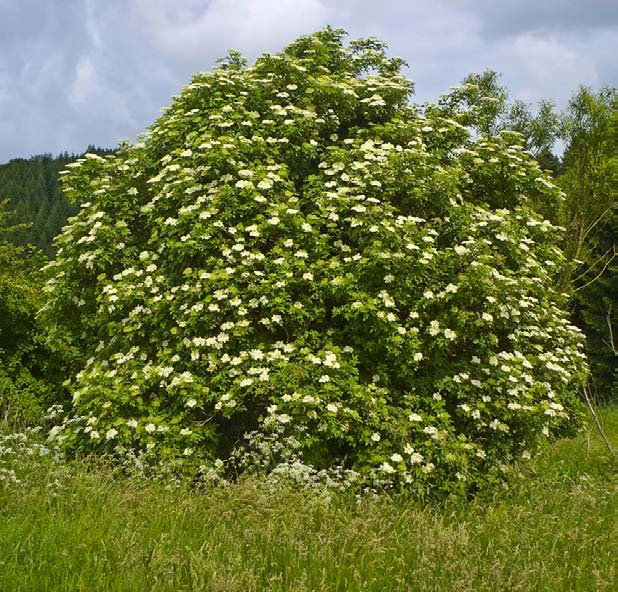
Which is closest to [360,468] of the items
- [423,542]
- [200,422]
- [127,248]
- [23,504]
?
[200,422]

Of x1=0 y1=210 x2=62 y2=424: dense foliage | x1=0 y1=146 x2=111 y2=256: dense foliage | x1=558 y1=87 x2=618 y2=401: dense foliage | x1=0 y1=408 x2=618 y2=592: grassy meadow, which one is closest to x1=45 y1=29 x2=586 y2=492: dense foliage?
x1=0 y1=408 x2=618 y2=592: grassy meadow

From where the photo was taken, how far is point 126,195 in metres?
8.80

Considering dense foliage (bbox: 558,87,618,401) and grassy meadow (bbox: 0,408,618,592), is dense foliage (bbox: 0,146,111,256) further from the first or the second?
grassy meadow (bbox: 0,408,618,592)

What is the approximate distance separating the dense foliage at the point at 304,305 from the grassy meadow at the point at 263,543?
1.42 meters

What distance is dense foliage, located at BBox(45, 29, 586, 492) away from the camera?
6.72 m

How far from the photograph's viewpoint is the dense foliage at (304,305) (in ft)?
22.1

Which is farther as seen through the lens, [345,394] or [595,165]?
[595,165]

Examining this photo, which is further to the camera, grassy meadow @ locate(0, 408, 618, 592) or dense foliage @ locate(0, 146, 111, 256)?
dense foliage @ locate(0, 146, 111, 256)

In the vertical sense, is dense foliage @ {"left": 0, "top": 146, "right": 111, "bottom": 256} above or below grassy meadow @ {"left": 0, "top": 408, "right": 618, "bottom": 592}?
above

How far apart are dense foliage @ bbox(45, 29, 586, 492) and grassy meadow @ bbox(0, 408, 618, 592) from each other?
1423 mm

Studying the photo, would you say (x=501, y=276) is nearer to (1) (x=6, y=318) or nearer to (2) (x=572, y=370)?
(2) (x=572, y=370)

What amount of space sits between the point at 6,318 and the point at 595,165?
1744cm

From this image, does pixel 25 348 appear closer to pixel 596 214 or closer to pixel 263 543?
pixel 263 543

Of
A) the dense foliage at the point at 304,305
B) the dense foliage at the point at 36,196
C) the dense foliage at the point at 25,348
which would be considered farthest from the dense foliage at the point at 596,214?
the dense foliage at the point at 36,196
